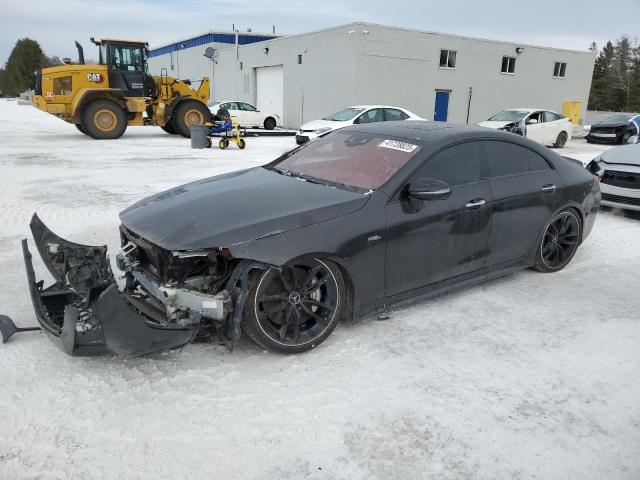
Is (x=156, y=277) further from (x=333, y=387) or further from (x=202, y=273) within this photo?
(x=333, y=387)

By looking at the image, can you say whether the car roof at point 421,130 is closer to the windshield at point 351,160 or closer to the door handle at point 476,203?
the windshield at point 351,160

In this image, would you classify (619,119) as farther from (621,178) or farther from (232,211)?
(232,211)

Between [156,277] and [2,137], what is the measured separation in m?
16.2

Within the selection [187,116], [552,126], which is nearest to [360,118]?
[187,116]

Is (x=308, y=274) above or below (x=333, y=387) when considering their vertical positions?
above

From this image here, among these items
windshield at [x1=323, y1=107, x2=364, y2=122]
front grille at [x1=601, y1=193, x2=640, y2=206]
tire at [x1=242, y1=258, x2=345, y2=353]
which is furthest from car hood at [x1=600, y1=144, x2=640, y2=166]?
windshield at [x1=323, y1=107, x2=364, y2=122]

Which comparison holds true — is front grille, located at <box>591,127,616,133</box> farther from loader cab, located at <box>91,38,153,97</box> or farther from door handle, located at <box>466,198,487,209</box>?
door handle, located at <box>466,198,487,209</box>

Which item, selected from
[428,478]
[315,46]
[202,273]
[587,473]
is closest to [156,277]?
[202,273]

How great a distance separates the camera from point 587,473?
2.38 m

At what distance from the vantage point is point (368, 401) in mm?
2865

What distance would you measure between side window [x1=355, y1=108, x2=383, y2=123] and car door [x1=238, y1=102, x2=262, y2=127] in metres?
8.94

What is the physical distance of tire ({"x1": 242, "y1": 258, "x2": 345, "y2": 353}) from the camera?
10.2ft

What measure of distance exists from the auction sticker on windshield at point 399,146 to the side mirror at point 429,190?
1.35 ft

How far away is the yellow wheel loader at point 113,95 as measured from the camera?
15.4 meters
